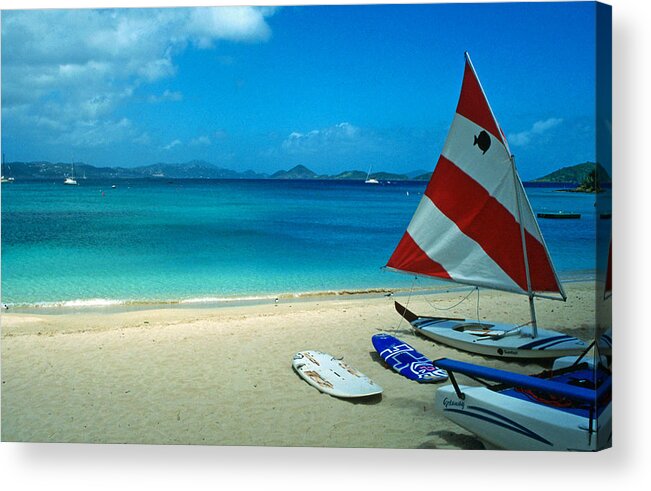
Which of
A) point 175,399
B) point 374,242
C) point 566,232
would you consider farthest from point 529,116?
point 175,399

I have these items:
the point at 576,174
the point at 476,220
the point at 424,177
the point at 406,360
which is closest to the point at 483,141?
the point at 424,177

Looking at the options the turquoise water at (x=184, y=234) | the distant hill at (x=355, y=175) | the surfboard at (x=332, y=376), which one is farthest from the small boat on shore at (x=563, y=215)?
the surfboard at (x=332, y=376)

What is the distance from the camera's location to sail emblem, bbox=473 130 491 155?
574 centimetres

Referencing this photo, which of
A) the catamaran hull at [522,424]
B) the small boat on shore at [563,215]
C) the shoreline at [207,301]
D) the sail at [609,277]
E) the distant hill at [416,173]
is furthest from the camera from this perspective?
the distant hill at [416,173]

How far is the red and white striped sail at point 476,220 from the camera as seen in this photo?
5598 mm

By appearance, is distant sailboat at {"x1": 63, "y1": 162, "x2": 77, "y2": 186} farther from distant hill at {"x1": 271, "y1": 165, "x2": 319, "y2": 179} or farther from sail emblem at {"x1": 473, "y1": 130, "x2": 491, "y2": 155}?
sail emblem at {"x1": 473, "y1": 130, "x2": 491, "y2": 155}

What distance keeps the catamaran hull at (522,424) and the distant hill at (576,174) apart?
1.67 m

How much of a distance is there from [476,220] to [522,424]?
208 centimetres

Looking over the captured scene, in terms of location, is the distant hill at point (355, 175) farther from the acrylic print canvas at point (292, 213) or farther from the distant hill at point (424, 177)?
the distant hill at point (424, 177)

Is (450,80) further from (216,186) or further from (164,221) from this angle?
(164,221)

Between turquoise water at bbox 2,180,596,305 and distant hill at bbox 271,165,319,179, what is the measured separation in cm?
7

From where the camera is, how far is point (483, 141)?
5.80 metres

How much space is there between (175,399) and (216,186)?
1.88 m

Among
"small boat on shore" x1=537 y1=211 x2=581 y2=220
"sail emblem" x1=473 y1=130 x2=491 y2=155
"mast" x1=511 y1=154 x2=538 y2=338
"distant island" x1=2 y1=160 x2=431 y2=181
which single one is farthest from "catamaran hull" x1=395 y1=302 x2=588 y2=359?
"sail emblem" x1=473 y1=130 x2=491 y2=155
